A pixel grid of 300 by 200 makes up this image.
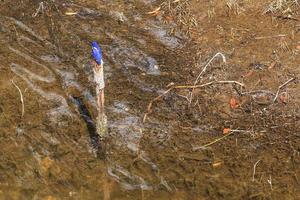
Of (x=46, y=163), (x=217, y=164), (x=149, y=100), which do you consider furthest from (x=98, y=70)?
(x=217, y=164)

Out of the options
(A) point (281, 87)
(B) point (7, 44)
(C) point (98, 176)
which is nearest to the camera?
(C) point (98, 176)

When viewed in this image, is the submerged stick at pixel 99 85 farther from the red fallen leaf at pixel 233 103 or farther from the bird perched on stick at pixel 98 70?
the red fallen leaf at pixel 233 103

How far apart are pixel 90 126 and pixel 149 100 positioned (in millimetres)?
622

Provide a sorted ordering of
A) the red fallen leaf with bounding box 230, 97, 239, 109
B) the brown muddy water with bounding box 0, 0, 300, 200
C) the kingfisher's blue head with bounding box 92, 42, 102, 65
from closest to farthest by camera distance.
Answer: the kingfisher's blue head with bounding box 92, 42, 102, 65 < the brown muddy water with bounding box 0, 0, 300, 200 < the red fallen leaf with bounding box 230, 97, 239, 109

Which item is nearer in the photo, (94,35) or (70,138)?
(70,138)

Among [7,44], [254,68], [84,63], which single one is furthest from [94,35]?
[254,68]

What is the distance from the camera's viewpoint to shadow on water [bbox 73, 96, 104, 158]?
427 cm

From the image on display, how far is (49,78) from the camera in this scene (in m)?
4.95

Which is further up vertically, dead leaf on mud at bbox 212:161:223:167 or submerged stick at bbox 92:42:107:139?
submerged stick at bbox 92:42:107:139

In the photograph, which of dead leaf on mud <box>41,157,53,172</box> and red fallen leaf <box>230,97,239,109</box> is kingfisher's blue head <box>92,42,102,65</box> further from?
red fallen leaf <box>230,97,239,109</box>

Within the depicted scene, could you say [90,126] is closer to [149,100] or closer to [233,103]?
[149,100]

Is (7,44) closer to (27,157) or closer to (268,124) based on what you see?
(27,157)

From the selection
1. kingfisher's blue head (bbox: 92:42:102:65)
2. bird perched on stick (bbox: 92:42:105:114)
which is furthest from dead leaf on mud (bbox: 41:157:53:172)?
kingfisher's blue head (bbox: 92:42:102:65)

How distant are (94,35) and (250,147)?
2106 millimetres
